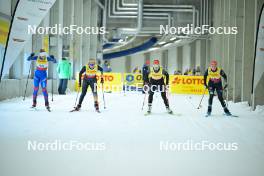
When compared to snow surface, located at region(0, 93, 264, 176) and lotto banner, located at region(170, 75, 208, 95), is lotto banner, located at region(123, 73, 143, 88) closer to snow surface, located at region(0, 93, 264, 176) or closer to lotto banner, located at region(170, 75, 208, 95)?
lotto banner, located at region(170, 75, 208, 95)

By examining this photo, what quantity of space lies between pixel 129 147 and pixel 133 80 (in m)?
17.7

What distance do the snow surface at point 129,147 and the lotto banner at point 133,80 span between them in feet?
46.2

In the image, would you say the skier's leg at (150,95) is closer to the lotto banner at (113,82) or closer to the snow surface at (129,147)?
the snow surface at (129,147)

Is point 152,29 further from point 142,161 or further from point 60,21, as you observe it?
point 142,161

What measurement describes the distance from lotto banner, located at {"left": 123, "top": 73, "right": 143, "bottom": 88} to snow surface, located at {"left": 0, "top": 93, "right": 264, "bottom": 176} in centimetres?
1407

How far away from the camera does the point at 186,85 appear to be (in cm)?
2150

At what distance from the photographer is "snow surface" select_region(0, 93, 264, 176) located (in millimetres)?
3883

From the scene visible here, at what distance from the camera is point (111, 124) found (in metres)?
7.55

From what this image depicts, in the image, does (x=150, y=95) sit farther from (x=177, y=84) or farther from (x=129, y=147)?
(x=177, y=84)

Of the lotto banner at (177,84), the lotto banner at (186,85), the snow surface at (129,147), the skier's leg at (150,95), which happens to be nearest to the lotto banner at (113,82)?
the lotto banner at (177,84)

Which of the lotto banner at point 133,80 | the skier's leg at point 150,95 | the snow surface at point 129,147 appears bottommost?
the snow surface at point 129,147

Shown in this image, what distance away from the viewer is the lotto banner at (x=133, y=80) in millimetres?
22641

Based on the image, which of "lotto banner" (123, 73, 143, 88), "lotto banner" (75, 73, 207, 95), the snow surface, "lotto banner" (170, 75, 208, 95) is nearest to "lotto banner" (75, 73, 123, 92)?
"lotto banner" (75, 73, 207, 95)

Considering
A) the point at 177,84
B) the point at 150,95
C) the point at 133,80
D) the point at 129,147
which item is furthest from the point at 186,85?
the point at 129,147
